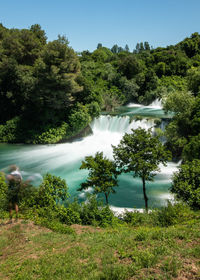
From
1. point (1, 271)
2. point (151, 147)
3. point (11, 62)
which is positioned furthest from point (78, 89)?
point (1, 271)

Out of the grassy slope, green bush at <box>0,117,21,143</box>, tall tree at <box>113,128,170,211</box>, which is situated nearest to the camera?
the grassy slope

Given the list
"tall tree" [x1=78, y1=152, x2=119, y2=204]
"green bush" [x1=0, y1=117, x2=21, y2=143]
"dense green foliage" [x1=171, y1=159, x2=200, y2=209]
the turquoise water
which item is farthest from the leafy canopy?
"green bush" [x1=0, y1=117, x2=21, y2=143]

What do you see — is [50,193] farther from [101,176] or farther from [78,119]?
[78,119]

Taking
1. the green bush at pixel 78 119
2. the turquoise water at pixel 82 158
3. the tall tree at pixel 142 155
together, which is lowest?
the turquoise water at pixel 82 158

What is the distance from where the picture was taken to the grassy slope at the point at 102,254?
466cm

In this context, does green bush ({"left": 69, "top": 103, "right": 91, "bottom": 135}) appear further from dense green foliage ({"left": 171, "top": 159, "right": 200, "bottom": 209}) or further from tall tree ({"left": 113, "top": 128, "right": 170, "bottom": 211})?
dense green foliage ({"left": 171, "top": 159, "right": 200, "bottom": 209})

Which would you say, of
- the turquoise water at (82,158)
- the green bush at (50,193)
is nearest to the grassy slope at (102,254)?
the green bush at (50,193)

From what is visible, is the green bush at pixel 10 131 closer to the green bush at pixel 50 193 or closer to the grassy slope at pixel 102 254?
the green bush at pixel 50 193

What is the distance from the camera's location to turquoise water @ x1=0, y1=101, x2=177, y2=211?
44.5 feet

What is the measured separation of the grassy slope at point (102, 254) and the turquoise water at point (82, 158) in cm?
618

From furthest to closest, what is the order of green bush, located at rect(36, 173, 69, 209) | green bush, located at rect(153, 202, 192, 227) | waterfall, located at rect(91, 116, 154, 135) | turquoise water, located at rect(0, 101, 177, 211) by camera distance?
waterfall, located at rect(91, 116, 154, 135) → turquoise water, located at rect(0, 101, 177, 211) → green bush, located at rect(36, 173, 69, 209) → green bush, located at rect(153, 202, 192, 227)

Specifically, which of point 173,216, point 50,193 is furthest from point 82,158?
point 173,216

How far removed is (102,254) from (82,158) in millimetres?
14248

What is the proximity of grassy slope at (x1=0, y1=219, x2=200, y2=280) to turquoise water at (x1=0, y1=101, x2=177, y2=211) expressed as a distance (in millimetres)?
6181
